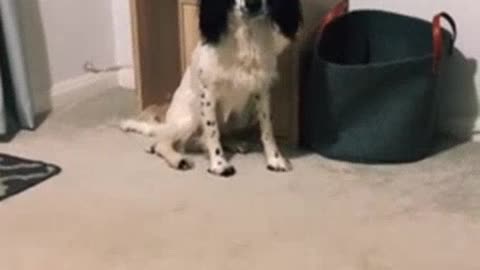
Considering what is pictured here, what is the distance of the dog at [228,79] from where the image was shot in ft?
8.92

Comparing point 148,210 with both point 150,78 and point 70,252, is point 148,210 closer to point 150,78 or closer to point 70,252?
point 70,252

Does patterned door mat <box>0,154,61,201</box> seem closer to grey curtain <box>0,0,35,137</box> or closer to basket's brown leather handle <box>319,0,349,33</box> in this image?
grey curtain <box>0,0,35,137</box>

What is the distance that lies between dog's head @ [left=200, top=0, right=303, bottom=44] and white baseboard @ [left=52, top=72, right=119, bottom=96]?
100 centimetres

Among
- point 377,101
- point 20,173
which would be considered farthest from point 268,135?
point 20,173

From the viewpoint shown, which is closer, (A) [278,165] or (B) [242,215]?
(B) [242,215]

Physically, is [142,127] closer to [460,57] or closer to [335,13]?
[335,13]

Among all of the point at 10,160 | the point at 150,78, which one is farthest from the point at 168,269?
the point at 150,78

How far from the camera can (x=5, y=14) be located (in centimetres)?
320

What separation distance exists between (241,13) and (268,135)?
43 centimetres

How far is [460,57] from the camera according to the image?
3084mm

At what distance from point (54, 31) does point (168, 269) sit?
1.56m

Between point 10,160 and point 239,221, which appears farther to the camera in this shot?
point 10,160

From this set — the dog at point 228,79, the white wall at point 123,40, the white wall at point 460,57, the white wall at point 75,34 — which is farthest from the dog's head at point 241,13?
the white wall at point 123,40

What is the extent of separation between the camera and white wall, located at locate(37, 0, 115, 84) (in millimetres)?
3484
